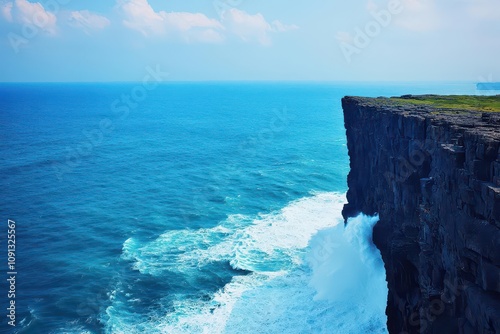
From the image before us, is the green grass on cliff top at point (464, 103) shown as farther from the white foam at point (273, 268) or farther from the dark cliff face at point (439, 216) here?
the white foam at point (273, 268)

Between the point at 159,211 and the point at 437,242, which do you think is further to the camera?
the point at 159,211

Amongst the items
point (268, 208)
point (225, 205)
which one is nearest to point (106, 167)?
point (225, 205)

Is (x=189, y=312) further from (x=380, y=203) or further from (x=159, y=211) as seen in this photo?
(x=159, y=211)

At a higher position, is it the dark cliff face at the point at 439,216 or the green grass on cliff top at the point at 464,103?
the green grass on cliff top at the point at 464,103

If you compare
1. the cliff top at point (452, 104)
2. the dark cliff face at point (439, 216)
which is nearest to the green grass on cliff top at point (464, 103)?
the cliff top at point (452, 104)

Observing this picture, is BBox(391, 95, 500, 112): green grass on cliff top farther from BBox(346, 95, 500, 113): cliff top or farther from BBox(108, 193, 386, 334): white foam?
BBox(108, 193, 386, 334): white foam

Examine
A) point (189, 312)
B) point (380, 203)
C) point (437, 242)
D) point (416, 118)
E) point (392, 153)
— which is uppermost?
point (416, 118)

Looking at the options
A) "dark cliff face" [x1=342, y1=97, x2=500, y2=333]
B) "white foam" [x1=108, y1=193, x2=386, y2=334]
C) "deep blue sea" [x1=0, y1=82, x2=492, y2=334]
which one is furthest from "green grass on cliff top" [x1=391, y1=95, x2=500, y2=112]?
"deep blue sea" [x1=0, y1=82, x2=492, y2=334]
